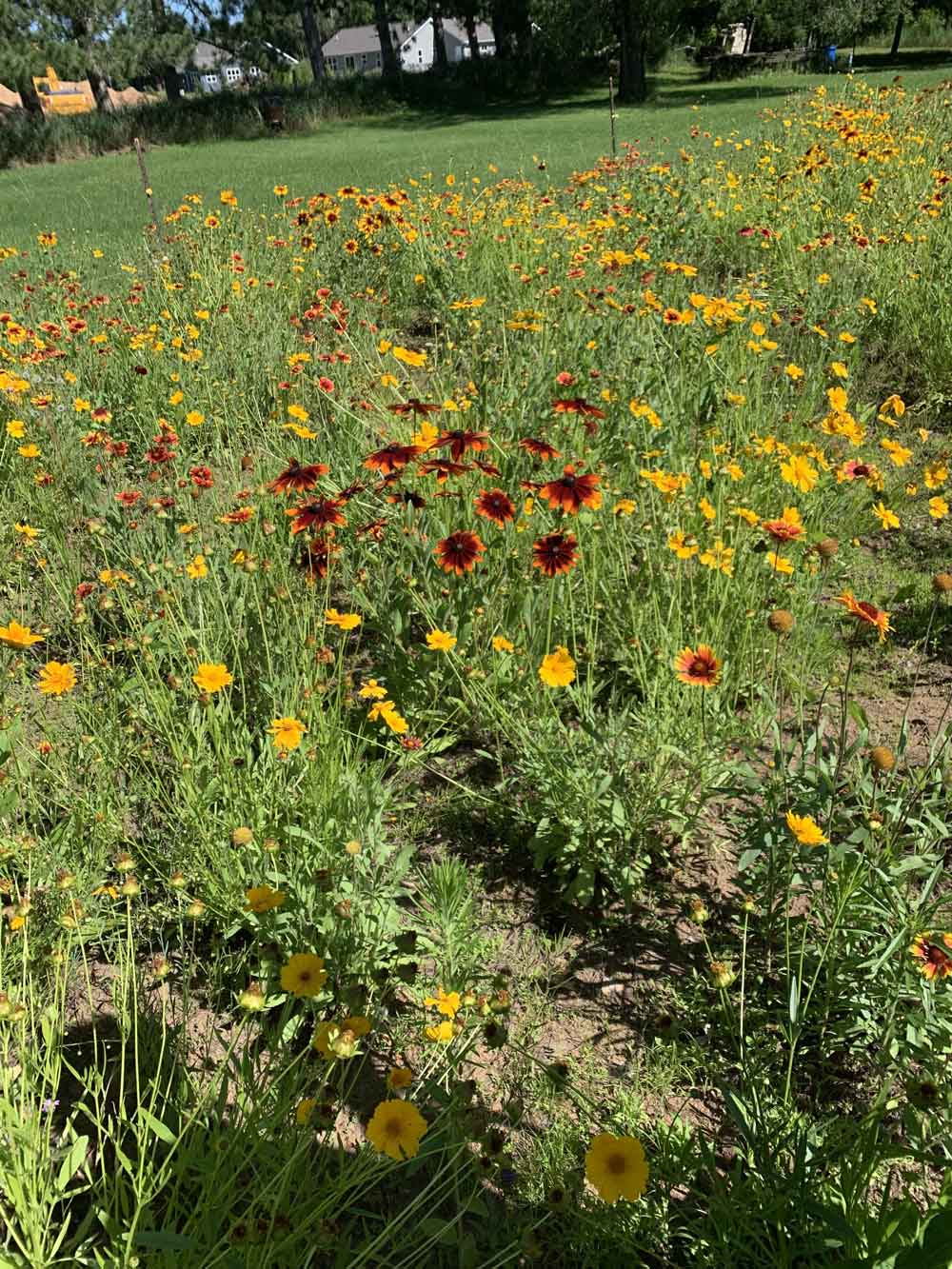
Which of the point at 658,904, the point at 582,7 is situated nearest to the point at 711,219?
the point at 658,904

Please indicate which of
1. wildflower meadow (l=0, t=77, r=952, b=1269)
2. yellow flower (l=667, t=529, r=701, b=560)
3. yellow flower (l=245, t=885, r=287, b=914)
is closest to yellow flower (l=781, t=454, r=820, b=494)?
wildflower meadow (l=0, t=77, r=952, b=1269)

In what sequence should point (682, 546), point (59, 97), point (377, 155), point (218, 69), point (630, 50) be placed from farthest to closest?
point (218, 69) < point (59, 97) < point (630, 50) < point (377, 155) < point (682, 546)

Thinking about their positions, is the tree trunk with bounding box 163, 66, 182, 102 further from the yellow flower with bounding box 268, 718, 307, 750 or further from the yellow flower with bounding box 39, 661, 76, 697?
the yellow flower with bounding box 268, 718, 307, 750

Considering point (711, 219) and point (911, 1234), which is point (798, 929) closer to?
point (911, 1234)

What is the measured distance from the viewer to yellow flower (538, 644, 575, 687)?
1.79m

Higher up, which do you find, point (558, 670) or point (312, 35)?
point (312, 35)

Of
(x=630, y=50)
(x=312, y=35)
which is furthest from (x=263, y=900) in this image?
(x=312, y=35)

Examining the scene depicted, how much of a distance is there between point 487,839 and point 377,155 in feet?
58.3

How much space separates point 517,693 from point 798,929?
87 cm

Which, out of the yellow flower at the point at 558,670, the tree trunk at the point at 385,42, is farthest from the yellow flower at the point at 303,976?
the tree trunk at the point at 385,42

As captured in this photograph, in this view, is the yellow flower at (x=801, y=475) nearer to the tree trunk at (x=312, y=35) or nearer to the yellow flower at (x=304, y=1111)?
the yellow flower at (x=304, y=1111)

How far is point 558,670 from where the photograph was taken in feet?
5.98

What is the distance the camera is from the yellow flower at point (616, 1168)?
0.97m

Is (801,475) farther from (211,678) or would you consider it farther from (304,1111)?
(304,1111)
